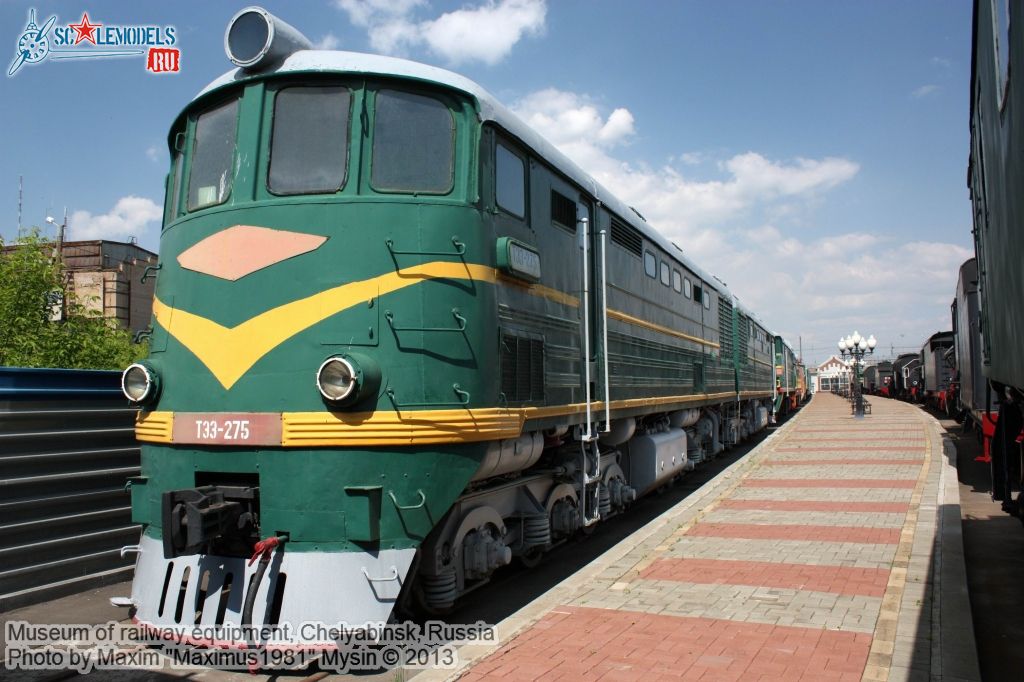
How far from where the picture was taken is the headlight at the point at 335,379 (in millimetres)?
4868

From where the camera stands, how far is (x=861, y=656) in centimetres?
489

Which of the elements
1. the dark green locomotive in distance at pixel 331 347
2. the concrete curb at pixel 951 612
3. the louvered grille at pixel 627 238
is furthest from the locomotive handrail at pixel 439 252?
the concrete curb at pixel 951 612

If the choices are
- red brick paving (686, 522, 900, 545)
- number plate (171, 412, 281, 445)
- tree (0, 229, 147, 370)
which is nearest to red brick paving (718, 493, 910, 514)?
red brick paving (686, 522, 900, 545)

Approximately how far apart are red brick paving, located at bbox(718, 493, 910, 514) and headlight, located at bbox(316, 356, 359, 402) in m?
7.23

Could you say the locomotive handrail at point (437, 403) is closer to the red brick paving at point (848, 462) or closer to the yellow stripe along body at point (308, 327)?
the yellow stripe along body at point (308, 327)

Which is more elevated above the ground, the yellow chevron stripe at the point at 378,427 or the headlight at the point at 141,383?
the headlight at the point at 141,383

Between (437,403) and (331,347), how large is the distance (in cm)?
81

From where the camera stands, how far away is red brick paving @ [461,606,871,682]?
4641 mm

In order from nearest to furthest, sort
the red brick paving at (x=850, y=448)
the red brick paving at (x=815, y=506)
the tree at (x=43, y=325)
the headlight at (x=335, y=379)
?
the headlight at (x=335, y=379) < the red brick paving at (x=815, y=506) < the tree at (x=43, y=325) < the red brick paving at (x=850, y=448)

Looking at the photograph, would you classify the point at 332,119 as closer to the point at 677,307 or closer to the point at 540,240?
the point at 540,240

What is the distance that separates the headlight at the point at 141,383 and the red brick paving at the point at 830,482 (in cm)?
979

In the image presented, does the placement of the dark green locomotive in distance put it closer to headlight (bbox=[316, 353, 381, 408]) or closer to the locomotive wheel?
headlight (bbox=[316, 353, 381, 408])

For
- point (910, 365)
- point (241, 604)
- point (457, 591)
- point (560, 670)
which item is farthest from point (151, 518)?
point (910, 365)

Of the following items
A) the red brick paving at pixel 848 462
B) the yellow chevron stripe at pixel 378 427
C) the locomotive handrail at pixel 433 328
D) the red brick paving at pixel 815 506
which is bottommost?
the red brick paving at pixel 815 506
